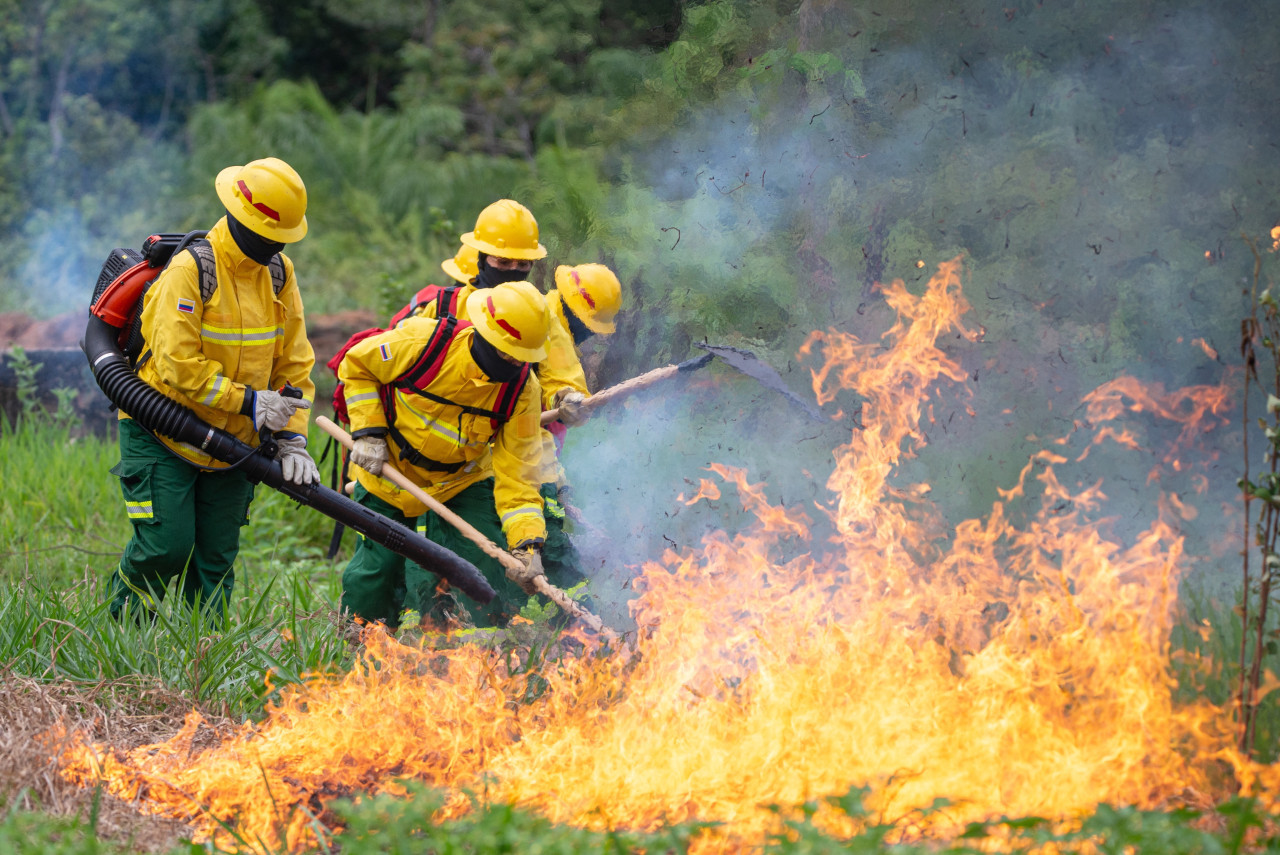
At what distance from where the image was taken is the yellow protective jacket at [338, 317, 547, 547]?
4.61 m

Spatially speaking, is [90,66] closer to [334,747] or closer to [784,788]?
[334,747]

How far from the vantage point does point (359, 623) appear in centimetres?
476

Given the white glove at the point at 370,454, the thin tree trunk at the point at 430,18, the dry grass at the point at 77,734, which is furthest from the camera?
the thin tree trunk at the point at 430,18

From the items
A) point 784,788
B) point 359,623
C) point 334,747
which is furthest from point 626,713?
point 359,623

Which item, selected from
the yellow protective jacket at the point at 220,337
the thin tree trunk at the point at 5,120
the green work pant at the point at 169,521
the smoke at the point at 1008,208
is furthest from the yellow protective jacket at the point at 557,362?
the thin tree trunk at the point at 5,120

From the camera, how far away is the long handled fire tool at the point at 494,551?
14.9 feet

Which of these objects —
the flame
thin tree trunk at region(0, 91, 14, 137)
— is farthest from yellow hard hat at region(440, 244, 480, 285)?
thin tree trunk at region(0, 91, 14, 137)

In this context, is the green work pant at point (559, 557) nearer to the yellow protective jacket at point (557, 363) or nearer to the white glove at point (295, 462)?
the yellow protective jacket at point (557, 363)

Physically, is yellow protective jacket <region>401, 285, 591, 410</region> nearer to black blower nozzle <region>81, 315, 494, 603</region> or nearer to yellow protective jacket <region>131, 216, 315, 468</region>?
yellow protective jacket <region>131, 216, 315, 468</region>

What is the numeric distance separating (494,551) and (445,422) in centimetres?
58

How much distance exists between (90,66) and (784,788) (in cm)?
1479

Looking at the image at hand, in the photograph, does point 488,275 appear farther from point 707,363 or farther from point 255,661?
point 255,661

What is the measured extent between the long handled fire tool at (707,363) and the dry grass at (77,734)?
7.33 feet

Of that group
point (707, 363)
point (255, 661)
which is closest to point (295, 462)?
point (255, 661)
